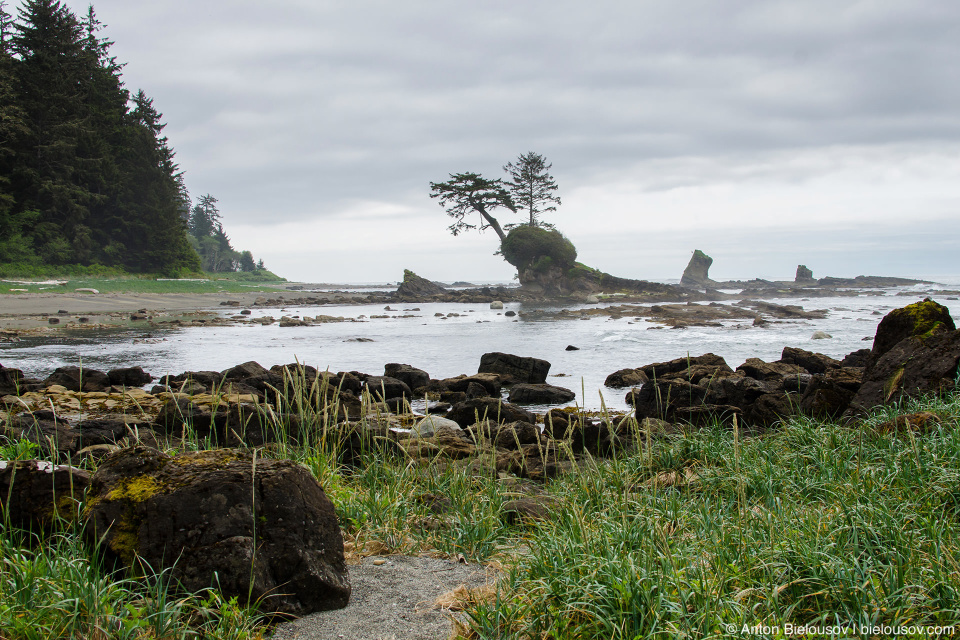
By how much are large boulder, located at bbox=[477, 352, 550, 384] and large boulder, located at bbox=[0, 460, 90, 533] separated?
1182 cm

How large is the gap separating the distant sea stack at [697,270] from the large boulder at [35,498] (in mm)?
106263

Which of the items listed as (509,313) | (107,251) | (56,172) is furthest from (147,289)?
(509,313)

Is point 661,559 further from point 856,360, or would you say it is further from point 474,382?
point 856,360

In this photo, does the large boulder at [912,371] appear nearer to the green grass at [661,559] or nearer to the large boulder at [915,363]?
the large boulder at [915,363]

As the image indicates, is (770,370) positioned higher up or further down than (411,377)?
higher up

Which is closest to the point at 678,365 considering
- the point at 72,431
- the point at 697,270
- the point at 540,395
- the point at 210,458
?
the point at 540,395

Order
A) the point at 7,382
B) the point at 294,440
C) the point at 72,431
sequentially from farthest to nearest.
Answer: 1. the point at 7,382
2. the point at 72,431
3. the point at 294,440

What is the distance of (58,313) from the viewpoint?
28625 mm

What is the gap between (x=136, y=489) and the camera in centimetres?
284

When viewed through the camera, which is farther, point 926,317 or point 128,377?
point 128,377

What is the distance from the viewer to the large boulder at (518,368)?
14727mm

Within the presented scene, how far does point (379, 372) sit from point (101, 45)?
5663cm

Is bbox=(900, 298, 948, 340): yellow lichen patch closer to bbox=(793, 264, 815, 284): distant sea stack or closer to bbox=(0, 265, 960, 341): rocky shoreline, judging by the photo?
bbox=(0, 265, 960, 341): rocky shoreline

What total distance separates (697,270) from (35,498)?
108 metres
